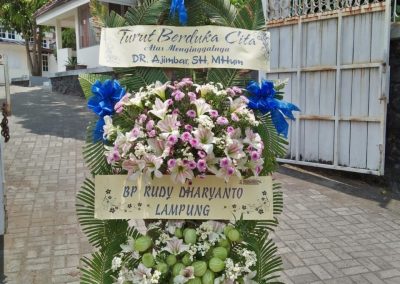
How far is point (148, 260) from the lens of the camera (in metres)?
1.88

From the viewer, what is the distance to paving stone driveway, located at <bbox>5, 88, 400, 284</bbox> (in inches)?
137

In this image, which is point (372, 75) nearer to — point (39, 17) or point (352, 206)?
point (352, 206)

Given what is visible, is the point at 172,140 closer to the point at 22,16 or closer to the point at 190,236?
the point at 190,236

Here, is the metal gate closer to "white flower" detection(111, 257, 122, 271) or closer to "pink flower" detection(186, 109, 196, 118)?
"pink flower" detection(186, 109, 196, 118)

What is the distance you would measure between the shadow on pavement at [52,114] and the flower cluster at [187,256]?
20.0 ft

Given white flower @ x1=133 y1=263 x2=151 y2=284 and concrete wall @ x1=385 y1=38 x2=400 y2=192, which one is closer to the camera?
white flower @ x1=133 y1=263 x2=151 y2=284

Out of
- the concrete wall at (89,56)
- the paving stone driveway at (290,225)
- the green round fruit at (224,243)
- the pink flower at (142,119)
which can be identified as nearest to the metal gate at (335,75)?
the paving stone driveway at (290,225)

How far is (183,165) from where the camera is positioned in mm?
1800

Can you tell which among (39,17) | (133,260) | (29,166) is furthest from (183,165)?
(39,17)

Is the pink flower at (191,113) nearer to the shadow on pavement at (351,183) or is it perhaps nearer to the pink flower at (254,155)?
the pink flower at (254,155)

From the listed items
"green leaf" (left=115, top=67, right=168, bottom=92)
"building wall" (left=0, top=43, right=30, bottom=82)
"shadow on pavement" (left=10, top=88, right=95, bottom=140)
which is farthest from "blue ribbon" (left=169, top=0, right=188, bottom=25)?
"building wall" (left=0, top=43, right=30, bottom=82)

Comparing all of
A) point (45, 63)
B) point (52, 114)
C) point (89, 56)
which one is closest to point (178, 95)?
point (52, 114)

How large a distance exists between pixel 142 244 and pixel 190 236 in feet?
0.72

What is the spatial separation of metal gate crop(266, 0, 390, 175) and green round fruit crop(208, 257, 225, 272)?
12.7 ft
